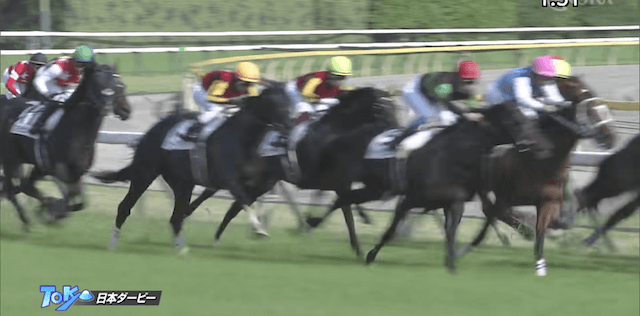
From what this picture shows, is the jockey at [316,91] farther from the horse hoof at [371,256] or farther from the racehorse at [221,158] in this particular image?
the horse hoof at [371,256]

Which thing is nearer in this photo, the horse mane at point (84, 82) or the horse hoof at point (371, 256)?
the horse hoof at point (371, 256)

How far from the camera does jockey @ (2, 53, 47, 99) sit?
10.8 meters

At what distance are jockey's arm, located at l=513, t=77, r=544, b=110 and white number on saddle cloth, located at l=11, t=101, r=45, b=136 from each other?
4044 mm

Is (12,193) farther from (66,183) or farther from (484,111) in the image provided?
(484,111)

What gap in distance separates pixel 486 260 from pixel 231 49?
33.5ft

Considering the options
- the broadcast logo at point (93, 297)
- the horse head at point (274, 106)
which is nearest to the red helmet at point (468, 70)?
the horse head at point (274, 106)

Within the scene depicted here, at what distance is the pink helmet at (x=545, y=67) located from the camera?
26.0 feet

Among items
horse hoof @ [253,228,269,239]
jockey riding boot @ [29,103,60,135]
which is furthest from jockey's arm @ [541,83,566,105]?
jockey riding boot @ [29,103,60,135]

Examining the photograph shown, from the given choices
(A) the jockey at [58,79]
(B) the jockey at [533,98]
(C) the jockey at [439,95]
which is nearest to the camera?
(B) the jockey at [533,98]

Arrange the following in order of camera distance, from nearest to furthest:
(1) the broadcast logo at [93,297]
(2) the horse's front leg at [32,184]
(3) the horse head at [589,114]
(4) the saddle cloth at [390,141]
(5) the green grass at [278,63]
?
(1) the broadcast logo at [93,297] → (3) the horse head at [589,114] → (4) the saddle cloth at [390,141] → (2) the horse's front leg at [32,184] → (5) the green grass at [278,63]

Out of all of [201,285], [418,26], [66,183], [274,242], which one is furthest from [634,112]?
[201,285]

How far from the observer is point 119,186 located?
12453 millimetres

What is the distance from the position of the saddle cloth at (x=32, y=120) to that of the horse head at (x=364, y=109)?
230 centimetres

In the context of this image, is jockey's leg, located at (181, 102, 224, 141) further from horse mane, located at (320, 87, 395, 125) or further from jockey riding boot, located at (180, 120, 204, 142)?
horse mane, located at (320, 87, 395, 125)
